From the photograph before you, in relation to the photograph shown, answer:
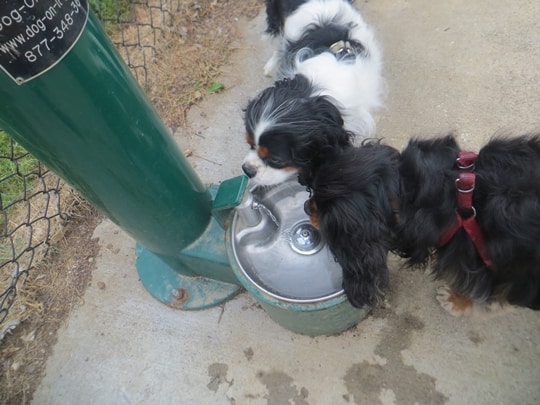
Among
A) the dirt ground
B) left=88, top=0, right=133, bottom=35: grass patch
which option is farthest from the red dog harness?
left=88, top=0, right=133, bottom=35: grass patch

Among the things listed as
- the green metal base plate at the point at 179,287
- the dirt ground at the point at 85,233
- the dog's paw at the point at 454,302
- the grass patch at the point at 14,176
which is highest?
the grass patch at the point at 14,176

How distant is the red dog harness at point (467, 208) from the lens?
1252mm

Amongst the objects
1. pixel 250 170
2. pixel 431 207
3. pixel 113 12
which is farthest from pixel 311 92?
pixel 113 12

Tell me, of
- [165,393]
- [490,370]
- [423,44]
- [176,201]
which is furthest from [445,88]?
[165,393]

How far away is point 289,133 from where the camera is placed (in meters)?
1.81

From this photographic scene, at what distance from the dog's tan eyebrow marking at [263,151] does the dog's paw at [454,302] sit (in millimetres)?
1005

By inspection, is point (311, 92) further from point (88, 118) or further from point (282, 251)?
point (88, 118)

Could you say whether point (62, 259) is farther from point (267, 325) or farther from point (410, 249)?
point (410, 249)

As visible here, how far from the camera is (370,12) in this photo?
3.08 m

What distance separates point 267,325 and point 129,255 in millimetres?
854

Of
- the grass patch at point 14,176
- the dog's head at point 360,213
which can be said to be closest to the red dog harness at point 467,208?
the dog's head at point 360,213

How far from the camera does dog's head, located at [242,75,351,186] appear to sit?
1.79m

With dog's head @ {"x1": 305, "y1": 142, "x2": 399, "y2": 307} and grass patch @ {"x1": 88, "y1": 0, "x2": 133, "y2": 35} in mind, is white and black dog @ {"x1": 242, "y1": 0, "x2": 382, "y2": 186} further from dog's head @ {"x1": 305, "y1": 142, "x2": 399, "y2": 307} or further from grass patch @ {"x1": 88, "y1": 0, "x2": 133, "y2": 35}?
grass patch @ {"x1": 88, "y1": 0, "x2": 133, "y2": 35}

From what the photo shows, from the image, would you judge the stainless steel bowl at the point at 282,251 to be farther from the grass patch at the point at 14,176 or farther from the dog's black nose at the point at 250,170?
the grass patch at the point at 14,176
